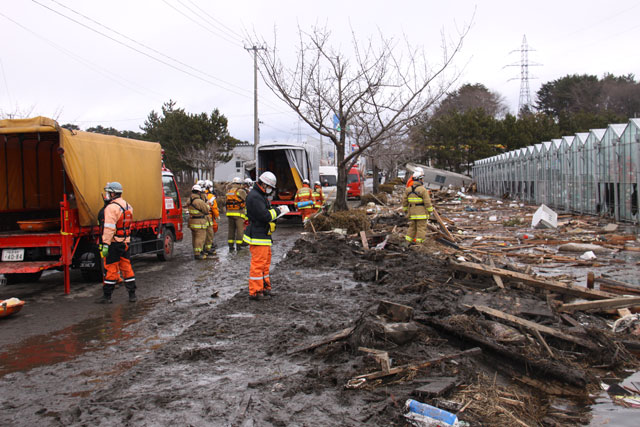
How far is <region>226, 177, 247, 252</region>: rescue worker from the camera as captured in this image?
13.9 meters

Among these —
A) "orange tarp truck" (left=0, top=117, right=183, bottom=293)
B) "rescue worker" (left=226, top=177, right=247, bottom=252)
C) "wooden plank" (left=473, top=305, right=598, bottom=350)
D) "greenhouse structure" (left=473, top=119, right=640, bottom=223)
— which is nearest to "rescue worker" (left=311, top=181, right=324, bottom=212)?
"rescue worker" (left=226, top=177, right=247, bottom=252)

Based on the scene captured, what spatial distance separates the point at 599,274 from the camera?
10047 millimetres

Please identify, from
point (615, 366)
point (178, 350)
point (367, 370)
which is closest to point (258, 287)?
point (178, 350)

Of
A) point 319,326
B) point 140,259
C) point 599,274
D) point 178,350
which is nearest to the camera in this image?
point 178,350

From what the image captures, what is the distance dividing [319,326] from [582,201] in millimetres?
19383

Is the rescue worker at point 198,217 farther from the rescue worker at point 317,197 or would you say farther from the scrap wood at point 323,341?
the scrap wood at point 323,341

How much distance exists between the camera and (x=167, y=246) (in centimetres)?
1267

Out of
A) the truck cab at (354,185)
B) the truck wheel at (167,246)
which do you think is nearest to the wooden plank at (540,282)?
the truck wheel at (167,246)

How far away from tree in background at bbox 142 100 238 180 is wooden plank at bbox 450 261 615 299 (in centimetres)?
3208

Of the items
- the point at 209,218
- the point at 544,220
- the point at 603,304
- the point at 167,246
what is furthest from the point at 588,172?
the point at 167,246

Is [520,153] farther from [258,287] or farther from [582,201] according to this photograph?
[258,287]

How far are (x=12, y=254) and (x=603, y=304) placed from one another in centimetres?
902

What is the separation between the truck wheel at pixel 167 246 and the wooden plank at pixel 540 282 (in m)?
6.90

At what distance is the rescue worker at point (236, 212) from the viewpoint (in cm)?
1393
